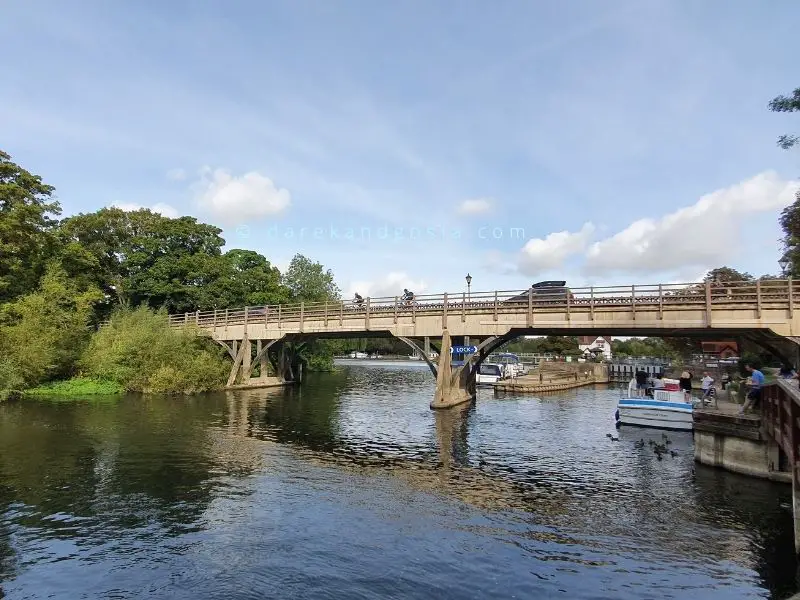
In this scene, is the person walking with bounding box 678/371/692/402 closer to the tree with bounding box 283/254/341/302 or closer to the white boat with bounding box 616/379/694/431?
the white boat with bounding box 616/379/694/431

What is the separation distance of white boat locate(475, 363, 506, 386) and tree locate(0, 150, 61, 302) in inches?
1487

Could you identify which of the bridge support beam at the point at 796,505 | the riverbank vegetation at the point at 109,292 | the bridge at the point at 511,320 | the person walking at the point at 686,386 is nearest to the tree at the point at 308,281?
the riverbank vegetation at the point at 109,292

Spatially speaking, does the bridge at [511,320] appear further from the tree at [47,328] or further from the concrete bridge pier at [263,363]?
the tree at [47,328]

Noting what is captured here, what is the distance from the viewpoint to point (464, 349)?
30500 millimetres

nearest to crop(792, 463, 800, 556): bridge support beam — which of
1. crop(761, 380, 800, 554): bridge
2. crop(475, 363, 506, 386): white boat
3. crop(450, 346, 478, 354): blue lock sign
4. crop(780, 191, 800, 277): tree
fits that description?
crop(761, 380, 800, 554): bridge

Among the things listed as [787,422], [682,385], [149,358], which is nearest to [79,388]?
[149,358]

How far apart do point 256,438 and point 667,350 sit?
291ft

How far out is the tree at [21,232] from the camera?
104ft

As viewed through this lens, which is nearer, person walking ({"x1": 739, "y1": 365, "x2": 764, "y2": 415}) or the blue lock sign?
person walking ({"x1": 739, "y1": 365, "x2": 764, "y2": 415})

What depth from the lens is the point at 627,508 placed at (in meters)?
12.8

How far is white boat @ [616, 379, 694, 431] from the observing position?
24125 millimetres

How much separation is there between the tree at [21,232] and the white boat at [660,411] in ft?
120

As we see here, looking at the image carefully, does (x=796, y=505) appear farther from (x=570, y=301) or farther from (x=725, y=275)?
(x=725, y=275)

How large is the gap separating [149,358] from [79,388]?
462 centimetres
